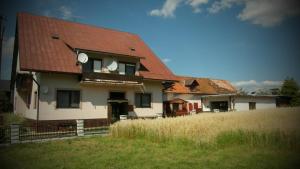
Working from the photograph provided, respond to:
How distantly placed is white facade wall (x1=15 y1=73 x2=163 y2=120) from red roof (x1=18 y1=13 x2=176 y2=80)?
3.16ft

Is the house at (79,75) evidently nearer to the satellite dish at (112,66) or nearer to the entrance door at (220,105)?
the satellite dish at (112,66)

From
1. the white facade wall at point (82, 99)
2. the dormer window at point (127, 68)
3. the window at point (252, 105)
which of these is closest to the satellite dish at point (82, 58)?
the white facade wall at point (82, 99)

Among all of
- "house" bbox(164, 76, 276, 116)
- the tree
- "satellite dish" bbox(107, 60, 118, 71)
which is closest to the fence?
"satellite dish" bbox(107, 60, 118, 71)

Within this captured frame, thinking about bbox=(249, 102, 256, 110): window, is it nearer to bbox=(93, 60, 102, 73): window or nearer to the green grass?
bbox=(93, 60, 102, 73): window

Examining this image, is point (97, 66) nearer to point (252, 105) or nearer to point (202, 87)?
point (202, 87)

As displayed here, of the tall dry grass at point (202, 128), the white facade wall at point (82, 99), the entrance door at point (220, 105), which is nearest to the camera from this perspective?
the tall dry grass at point (202, 128)

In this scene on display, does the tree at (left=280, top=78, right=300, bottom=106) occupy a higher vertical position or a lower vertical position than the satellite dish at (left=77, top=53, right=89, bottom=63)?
lower

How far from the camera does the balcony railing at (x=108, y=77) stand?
20.6 meters

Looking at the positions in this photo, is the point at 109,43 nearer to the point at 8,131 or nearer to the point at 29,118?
the point at 29,118

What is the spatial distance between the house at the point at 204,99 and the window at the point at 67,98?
1184cm

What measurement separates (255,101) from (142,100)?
61.8 feet

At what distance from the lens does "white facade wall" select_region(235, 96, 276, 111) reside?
110 ft

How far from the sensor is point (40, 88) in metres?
19.1

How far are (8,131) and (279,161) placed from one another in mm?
13606
